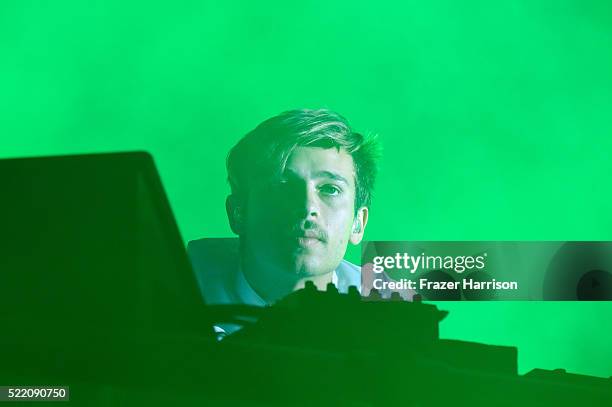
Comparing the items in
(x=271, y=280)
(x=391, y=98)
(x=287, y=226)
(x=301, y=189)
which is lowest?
(x=271, y=280)

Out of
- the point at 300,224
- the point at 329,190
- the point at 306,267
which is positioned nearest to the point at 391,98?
Answer: the point at 329,190

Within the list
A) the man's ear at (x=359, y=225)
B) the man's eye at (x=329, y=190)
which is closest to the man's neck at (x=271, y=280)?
the man's ear at (x=359, y=225)

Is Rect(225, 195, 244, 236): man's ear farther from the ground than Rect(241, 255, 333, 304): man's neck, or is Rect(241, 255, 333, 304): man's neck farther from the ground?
Rect(225, 195, 244, 236): man's ear

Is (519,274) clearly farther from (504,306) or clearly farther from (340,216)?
(340,216)

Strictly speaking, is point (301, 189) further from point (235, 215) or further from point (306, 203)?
point (235, 215)

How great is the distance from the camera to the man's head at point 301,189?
2.16 m

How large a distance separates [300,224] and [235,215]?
22 cm

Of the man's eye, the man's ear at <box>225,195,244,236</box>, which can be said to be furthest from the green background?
the man's eye

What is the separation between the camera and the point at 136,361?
2.14 meters

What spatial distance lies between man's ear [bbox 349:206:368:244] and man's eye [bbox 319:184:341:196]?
10cm

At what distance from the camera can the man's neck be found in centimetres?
217

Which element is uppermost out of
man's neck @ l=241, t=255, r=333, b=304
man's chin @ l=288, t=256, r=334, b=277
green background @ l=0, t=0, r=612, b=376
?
green background @ l=0, t=0, r=612, b=376

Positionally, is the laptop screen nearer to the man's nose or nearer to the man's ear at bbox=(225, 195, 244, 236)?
the man's ear at bbox=(225, 195, 244, 236)

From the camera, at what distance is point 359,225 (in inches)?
85.8
